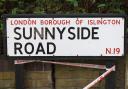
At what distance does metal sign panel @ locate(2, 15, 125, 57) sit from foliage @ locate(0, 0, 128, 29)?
27.7 inches

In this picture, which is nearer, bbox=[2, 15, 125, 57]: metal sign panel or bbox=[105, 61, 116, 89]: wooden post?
bbox=[2, 15, 125, 57]: metal sign panel

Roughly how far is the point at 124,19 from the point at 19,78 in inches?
54.7

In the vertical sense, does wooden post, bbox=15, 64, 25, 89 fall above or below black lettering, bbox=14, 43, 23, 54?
below

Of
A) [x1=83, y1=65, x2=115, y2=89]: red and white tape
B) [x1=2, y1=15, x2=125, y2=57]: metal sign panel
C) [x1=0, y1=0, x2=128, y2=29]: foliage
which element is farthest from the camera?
[x1=0, y1=0, x2=128, y2=29]: foliage

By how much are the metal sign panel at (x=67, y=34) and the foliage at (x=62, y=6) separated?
0.70 metres

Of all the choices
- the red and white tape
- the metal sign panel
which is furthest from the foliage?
the red and white tape

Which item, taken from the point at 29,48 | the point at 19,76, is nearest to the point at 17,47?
the point at 29,48

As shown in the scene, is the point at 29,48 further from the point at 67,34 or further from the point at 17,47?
the point at 67,34

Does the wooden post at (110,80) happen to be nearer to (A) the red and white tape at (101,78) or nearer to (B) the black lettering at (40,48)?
(A) the red and white tape at (101,78)

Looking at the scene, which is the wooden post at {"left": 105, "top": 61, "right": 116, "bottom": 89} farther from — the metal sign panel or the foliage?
the foliage

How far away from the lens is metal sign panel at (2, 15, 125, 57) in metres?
4.66

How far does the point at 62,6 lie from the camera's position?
5484mm

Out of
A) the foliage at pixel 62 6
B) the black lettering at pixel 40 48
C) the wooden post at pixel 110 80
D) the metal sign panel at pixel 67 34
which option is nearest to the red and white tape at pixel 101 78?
the wooden post at pixel 110 80

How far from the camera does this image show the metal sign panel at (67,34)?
183 inches
